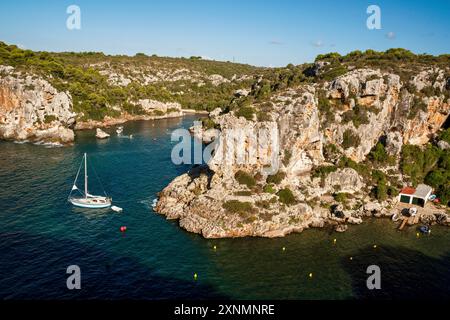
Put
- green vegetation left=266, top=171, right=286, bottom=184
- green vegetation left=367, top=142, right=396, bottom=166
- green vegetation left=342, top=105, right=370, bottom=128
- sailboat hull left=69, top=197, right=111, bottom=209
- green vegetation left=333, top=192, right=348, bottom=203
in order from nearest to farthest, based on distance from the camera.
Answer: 1. sailboat hull left=69, top=197, right=111, bottom=209
2. green vegetation left=266, top=171, right=286, bottom=184
3. green vegetation left=333, top=192, right=348, bottom=203
4. green vegetation left=367, top=142, right=396, bottom=166
5. green vegetation left=342, top=105, right=370, bottom=128

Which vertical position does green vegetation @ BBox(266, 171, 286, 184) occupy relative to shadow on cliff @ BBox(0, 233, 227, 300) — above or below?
above

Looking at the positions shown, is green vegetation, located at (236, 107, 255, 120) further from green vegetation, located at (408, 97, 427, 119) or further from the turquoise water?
green vegetation, located at (408, 97, 427, 119)

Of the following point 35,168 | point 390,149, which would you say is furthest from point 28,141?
point 390,149

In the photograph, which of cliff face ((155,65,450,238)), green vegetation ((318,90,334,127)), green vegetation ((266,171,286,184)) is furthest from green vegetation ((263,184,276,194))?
green vegetation ((318,90,334,127))

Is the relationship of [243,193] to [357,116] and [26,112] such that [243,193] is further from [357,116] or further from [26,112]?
[26,112]

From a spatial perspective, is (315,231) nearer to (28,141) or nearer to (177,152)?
(177,152)

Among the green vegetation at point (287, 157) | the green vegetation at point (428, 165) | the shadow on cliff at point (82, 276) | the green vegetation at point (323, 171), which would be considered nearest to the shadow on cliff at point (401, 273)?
the shadow on cliff at point (82, 276)

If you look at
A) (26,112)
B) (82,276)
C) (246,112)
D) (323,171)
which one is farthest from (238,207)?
(26,112)
